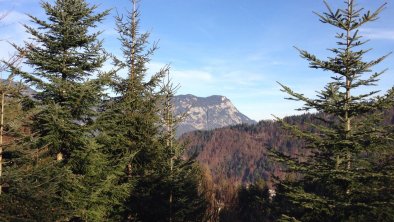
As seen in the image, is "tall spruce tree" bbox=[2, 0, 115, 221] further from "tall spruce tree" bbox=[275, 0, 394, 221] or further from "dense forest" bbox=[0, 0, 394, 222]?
"tall spruce tree" bbox=[275, 0, 394, 221]

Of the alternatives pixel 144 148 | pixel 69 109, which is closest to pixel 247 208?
pixel 144 148

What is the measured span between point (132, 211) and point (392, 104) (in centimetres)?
1191

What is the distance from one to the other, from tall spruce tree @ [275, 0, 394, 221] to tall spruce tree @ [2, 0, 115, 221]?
22.8ft

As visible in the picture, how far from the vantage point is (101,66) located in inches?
563

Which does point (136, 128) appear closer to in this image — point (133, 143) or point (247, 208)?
point (133, 143)

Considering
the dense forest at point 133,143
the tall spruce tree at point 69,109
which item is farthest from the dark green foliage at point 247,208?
the tall spruce tree at point 69,109

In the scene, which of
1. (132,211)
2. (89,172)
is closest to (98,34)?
(89,172)

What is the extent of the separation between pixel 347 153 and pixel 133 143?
31.9 ft

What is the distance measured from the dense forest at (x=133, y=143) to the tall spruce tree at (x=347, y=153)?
3cm

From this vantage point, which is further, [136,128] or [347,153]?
[136,128]

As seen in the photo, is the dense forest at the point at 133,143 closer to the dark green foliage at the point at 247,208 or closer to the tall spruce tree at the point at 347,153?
the tall spruce tree at the point at 347,153

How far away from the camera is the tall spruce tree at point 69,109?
41.4ft

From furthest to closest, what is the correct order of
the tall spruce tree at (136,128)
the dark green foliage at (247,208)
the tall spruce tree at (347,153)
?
the dark green foliage at (247,208), the tall spruce tree at (136,128), the tall spruce tree at (347,153)

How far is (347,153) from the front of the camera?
10.7 metres
